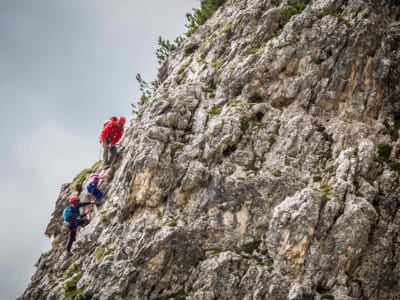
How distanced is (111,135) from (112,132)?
26 cm

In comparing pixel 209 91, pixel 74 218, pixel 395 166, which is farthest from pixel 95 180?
pixel 395 166

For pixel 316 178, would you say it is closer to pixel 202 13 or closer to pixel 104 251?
pixel 104 251

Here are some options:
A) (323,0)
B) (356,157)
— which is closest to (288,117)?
(356,157)

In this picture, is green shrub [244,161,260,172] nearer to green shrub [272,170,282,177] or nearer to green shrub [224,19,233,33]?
green shrub [272,170,282,177]

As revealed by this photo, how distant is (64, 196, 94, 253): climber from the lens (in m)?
33.9

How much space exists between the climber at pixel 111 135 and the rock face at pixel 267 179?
59.3 inches

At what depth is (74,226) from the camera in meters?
34.2

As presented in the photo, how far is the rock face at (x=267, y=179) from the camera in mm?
24641

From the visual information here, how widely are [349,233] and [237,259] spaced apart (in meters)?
6.00

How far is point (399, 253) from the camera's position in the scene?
24469 mm

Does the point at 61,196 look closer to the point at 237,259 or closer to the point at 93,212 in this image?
the point at 93,212

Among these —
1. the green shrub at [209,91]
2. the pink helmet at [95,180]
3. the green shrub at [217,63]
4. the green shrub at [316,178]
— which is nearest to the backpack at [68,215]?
the pink helmet at [95,180]

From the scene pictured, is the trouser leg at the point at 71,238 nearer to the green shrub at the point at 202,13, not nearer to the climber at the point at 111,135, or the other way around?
the climber at the point at 111,135

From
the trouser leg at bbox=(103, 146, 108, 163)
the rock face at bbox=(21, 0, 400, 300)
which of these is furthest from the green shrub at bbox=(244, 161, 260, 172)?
the trouser leg at bbox=(103, 146, 108, 163)
